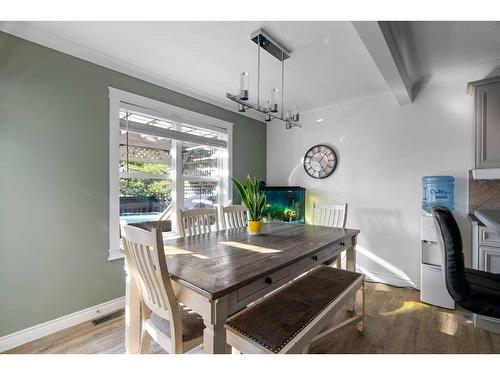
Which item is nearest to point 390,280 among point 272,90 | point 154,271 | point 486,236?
point 486,236

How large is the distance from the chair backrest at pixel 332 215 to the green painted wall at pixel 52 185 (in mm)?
2188

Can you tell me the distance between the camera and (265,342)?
40.3 inches

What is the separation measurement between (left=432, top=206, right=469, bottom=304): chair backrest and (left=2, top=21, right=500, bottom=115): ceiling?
4.75ft

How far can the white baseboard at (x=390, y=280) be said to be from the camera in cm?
280

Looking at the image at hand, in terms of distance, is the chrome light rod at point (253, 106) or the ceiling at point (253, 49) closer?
the chrome light rod at point (253, 106)

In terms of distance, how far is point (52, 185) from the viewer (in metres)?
A: 1.91

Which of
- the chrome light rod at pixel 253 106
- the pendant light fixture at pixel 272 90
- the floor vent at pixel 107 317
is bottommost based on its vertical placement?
the floor vent at pixel 107 317

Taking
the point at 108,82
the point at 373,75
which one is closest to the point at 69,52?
the point at 108,82

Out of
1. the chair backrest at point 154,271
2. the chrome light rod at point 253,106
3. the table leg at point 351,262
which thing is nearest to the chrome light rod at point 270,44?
the chrome light rod at point 253,106

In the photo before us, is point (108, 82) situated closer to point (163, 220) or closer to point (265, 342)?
point (163, 220)

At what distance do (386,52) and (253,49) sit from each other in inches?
39.7

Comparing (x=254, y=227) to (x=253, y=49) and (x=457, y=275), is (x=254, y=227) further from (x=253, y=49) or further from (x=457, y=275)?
(x=253, y=49)

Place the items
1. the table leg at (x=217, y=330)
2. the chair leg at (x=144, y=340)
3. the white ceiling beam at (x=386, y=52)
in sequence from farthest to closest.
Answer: the white ceiling beam at (x=386, y=52) < the chair leg at (x=144, y=340) < the table leg at (x=217, y=330)

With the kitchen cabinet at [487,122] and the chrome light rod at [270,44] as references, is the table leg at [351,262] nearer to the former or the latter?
the kitchen cabinet at [487,122]
